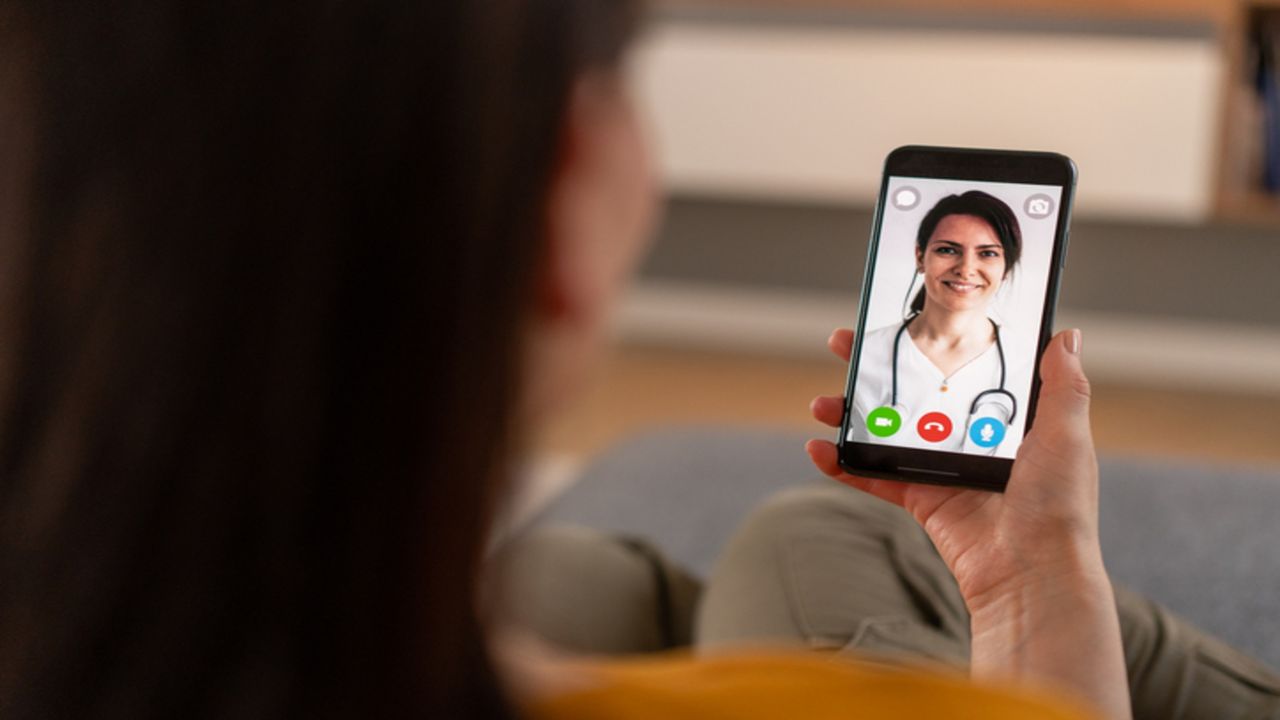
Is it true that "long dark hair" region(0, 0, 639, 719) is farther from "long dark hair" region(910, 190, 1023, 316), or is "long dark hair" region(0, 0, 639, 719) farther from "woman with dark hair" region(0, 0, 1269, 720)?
"long dark hair" region(910, 190, 1023, 316)

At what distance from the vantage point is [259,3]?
0.27 meters

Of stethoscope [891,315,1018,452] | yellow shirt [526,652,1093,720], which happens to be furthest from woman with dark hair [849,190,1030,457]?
yellow shirt [526,652,1093,720]

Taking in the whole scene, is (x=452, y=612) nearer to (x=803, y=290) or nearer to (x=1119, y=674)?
(x=1119, y=674)

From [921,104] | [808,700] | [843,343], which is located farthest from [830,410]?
[921,104]

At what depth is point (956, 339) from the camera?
534 mm

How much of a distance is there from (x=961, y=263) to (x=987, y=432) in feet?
0.22

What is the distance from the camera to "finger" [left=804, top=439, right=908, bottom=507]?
57 centimetres

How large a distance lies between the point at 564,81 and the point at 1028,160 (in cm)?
30

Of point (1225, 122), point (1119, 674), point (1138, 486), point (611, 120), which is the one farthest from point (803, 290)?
point (611, 120)

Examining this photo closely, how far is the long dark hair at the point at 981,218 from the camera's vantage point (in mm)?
528

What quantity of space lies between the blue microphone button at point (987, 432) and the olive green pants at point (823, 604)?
0.06m

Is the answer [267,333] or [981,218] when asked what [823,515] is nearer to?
[981,218]

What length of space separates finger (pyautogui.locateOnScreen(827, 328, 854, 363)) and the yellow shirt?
256 mm

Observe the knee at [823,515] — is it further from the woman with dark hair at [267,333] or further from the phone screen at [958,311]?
the woman with dark hair at [267,333]
